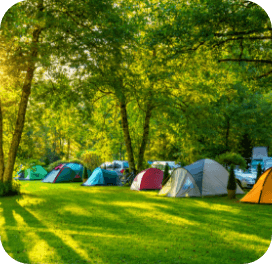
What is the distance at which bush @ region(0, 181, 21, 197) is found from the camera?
1281 cm

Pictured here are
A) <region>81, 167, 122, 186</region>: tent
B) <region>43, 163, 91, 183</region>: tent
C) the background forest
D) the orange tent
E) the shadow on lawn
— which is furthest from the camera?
<region>43, 163, 91, 183</region>: tent

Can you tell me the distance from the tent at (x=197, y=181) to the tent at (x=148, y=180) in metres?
2.52

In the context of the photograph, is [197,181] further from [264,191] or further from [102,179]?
[102,179]

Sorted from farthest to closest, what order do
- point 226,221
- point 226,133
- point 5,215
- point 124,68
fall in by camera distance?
1. point 226,133
2. point 5,215
3. point 226,221
4. point 124,68

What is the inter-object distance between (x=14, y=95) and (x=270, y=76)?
34.0 ft

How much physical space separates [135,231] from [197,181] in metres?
7.10

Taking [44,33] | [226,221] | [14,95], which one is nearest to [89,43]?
[44,33]

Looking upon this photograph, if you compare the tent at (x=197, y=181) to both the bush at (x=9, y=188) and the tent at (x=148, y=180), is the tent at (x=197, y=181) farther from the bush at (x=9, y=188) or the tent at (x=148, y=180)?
the bush at (x=9, y=188)

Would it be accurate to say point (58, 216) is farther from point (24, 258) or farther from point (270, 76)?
point (270, 76)

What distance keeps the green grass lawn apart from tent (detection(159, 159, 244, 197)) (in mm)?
1565

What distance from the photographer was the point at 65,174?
23.9 metres

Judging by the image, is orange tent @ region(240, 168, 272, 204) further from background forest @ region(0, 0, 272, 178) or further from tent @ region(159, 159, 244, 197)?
background forest @ region(0, 0, 272, 178)

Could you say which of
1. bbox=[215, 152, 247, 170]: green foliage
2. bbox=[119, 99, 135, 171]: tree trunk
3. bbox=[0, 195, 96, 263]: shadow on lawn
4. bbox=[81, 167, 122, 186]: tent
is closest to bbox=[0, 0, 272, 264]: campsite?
bbox=[0, 195, 96, 263]: shadow on lawn

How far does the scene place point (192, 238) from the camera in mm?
6797
